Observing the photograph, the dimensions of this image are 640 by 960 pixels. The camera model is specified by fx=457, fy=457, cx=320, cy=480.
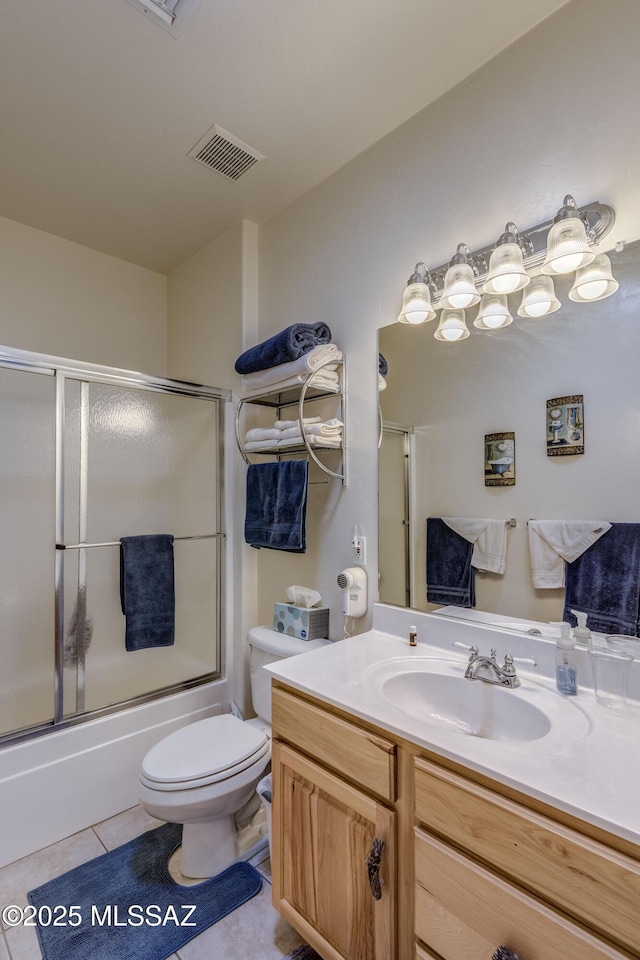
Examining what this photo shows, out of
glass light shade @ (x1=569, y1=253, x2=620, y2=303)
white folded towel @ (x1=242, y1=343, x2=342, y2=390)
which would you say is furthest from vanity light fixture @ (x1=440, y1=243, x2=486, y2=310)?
white folded towel @ (x1=242, y1=343, x2=342, y2=390)

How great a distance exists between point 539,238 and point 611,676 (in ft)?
3.74

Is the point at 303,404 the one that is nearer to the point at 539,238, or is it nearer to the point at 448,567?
the point at 448,567

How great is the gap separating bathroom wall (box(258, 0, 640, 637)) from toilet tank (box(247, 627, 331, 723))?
157 mm

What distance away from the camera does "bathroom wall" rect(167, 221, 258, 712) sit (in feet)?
7.29

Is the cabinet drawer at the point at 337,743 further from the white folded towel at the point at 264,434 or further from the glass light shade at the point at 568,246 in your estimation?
the glass light shade at the point at 568,246

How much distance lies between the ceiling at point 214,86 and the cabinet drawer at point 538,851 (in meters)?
1.93

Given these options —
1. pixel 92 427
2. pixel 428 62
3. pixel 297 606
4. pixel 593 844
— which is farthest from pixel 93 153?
pixel 593 844

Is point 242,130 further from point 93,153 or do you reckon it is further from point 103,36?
point 93,153

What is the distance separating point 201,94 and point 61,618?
2005 mm

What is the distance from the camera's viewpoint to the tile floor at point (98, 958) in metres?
1.26

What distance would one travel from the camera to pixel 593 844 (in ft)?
2.23

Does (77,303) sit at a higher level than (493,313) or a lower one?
higher

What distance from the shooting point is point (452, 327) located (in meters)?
1.48

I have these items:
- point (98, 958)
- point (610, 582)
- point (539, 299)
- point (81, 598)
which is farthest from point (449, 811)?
point (81, 598)
